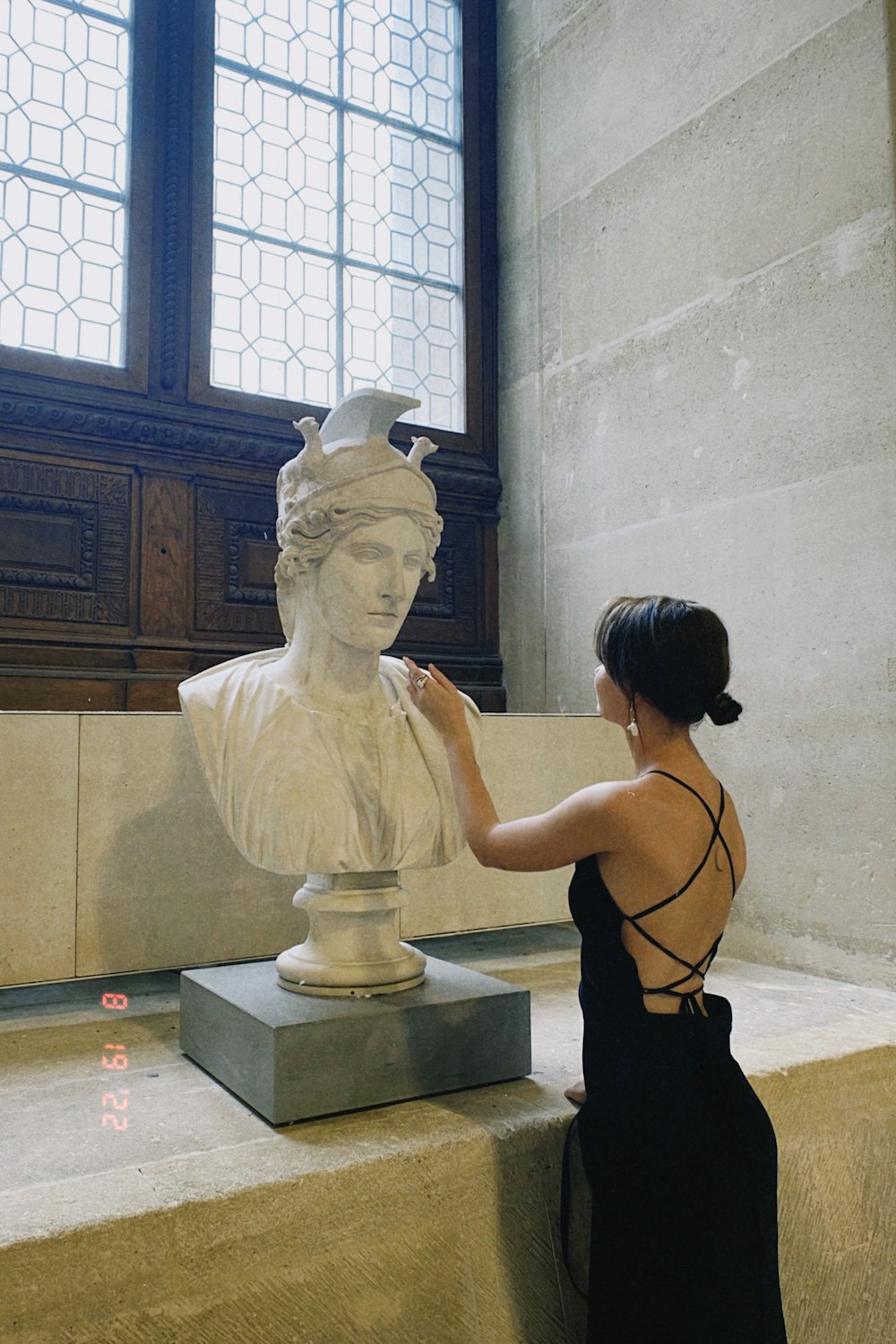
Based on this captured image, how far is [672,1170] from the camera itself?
1.65m

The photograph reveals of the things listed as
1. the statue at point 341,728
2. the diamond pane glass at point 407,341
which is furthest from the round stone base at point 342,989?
the diamond pane glass at point 407,341

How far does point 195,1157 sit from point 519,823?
81 cm

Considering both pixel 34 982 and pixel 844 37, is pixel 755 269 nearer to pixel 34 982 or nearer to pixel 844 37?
pixel 844 37

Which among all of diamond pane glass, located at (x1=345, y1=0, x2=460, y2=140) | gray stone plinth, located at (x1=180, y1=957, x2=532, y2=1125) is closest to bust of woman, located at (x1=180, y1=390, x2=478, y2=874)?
gray stone plinth, located at (x1=180, y1=957, x2=532, y2=1125)

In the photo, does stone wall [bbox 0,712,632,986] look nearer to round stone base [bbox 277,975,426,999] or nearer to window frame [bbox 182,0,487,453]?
round stone base [bbox 277,975,426,999]

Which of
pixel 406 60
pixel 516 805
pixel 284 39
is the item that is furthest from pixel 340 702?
pixel 406 60

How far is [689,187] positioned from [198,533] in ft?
7.46

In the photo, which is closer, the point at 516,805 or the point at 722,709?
the point at 722,709

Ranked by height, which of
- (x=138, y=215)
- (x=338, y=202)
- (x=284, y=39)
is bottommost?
(x=138, y=215)

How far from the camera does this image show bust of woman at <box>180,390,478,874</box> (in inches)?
85.4

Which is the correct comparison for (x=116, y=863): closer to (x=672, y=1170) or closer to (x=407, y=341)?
(x=672, y=1170)

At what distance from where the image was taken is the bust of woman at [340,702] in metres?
2.17

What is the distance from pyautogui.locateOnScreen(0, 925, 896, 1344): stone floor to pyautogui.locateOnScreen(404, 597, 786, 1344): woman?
0.30 m

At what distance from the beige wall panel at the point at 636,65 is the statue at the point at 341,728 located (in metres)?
2.34
